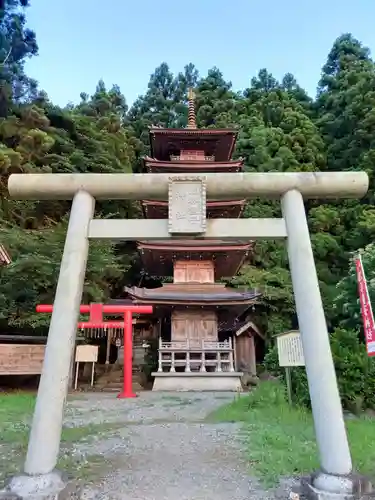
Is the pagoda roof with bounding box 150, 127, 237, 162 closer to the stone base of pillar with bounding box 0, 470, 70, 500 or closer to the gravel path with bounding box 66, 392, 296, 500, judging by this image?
the gravel path with bounding box 66, 392, 296, 500

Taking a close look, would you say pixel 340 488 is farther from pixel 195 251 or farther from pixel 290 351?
pixel 195 251

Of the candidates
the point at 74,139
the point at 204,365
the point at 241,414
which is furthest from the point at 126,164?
the point at 241,414

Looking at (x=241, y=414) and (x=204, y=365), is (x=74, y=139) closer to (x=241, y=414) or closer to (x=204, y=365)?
(x=204, y=365)

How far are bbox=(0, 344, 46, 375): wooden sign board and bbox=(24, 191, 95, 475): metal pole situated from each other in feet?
31.1

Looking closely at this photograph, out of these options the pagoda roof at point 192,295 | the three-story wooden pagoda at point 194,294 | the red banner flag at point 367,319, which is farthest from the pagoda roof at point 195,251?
the red banner flag at point 367,319

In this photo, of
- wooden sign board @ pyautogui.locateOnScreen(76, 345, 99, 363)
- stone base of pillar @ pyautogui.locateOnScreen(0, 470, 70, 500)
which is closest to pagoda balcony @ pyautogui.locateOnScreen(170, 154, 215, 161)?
wooden sign board @ pyautogui.locateOnScreen(76, 345, 99, 363)

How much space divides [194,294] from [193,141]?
663 centimetres

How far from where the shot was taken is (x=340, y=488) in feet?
9.75

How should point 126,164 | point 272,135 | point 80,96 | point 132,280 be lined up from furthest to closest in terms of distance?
point 80,96 → point 272,135 → point 126,164 → point 132,280

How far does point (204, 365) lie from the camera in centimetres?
1315

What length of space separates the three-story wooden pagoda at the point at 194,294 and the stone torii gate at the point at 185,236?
9493 mm

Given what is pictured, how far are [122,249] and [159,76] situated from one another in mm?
31579

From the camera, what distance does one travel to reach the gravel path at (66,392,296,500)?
10.7 ft

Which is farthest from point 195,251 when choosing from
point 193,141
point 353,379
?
point 353,379
